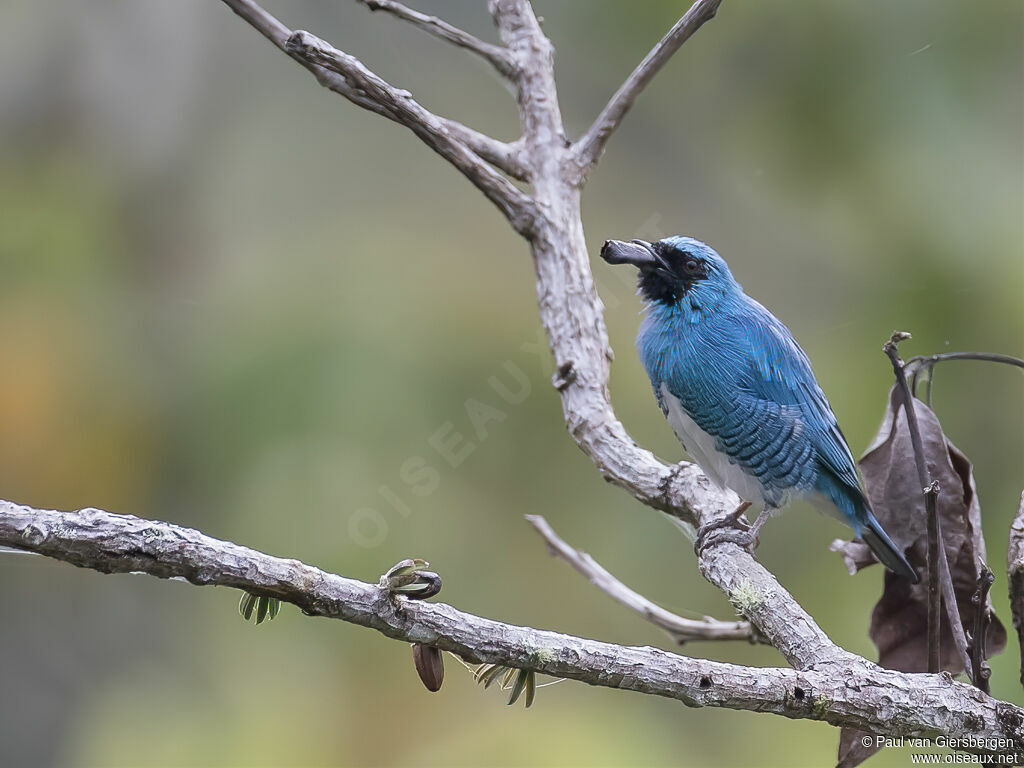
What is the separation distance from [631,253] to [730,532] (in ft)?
2.24

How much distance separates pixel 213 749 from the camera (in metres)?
3.54

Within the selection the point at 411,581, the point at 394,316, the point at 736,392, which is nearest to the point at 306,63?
the point at 736,392

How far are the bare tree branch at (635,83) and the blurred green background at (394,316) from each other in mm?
1156

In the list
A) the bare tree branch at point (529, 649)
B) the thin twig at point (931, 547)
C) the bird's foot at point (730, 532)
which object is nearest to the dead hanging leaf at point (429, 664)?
the bare tree branch at point (529, 649)

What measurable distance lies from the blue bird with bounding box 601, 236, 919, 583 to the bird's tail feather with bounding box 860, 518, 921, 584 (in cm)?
11

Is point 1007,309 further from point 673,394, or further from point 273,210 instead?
point 273,210

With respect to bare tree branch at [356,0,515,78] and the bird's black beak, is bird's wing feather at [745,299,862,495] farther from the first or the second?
bare tree branch at [356,0,515,78]

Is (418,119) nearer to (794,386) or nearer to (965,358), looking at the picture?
(794,386)

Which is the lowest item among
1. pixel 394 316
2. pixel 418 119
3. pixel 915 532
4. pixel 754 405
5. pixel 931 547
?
pixel 931 547

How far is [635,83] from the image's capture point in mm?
2432

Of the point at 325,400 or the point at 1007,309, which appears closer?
the point at 1007,309

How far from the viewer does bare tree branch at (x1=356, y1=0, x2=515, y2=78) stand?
91.2 inches

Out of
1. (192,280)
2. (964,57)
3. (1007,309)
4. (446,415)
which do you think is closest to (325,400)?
(446,415)

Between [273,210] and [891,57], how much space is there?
267 cm
